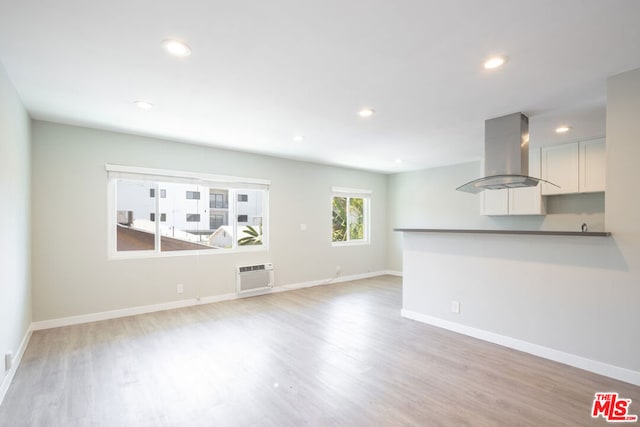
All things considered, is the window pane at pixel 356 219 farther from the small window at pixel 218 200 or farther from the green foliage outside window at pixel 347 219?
the small window at pixel 218 200

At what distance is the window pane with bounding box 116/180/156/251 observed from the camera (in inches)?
166

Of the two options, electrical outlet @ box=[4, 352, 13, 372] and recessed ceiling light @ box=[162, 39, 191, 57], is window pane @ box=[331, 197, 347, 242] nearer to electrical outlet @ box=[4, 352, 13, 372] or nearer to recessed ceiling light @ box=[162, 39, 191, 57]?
recessed ceiling light @ box=[162, 39, 191, 57]

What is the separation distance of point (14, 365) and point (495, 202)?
652cm

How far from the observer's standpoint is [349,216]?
7.02m

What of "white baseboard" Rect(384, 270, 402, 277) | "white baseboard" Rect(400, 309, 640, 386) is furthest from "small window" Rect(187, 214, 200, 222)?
"white baseboard" Rect(384, 270, 402, 277)

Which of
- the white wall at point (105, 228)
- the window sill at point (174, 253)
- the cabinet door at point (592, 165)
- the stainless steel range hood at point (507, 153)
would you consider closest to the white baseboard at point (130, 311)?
the white wall at point (105, 228)

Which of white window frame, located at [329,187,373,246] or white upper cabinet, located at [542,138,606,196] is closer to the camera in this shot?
white upper cabinet, located at [542,138,606,196]

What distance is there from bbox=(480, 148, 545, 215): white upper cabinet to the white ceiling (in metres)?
1.00

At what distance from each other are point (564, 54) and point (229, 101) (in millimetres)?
2844

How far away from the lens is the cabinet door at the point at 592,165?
13.8 ft

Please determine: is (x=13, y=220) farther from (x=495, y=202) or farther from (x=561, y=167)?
(x=561, y=167)

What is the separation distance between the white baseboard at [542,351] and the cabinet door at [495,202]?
2590mm

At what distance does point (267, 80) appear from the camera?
260cm

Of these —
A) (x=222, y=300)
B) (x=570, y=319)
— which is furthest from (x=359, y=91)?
(x=222, y=300)
